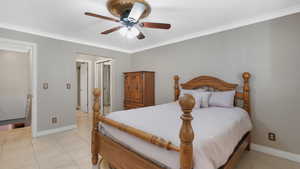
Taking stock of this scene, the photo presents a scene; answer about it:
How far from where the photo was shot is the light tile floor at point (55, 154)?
2.00 metres

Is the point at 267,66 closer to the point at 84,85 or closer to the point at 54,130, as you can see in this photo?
the point at 54,130

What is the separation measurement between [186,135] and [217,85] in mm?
2286

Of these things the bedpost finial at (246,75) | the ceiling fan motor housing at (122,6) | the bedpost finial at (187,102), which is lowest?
the bedpost finial at (187,102)

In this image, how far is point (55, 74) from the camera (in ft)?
10.9

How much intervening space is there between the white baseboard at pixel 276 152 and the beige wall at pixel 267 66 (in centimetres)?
7

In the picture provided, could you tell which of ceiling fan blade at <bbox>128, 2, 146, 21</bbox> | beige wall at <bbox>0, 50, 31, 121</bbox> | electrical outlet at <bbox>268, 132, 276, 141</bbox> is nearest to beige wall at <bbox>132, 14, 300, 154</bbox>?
electrical outlet at <bbox>268, 132, 276, 141</bbox>

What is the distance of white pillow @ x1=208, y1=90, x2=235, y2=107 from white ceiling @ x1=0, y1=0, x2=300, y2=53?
136cm

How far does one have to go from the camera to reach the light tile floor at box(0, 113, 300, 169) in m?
2.00

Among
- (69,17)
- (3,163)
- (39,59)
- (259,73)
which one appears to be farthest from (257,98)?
(39,59)

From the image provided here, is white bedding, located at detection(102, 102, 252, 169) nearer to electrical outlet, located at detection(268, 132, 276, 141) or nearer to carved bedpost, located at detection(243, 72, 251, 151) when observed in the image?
carved bedpost, located at detection(243, 72, 251, 151)

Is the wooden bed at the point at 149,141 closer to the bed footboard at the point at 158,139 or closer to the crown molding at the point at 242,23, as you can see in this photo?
the bed footboard at the point at 158,139

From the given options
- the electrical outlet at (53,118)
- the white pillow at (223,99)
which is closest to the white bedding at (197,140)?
the white pillow at (223,99)

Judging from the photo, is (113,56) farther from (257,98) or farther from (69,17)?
(257,98)

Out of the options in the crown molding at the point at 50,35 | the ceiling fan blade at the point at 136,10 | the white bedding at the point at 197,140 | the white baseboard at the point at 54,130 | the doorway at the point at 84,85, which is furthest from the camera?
the doorway at the point at 84,85
